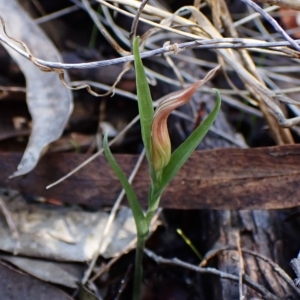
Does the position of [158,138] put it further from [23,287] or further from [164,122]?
[23,287]

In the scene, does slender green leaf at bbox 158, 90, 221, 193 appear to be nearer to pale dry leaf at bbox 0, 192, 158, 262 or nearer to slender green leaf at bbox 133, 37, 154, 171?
slender green leaf at bbox 133, 37, 154, 171

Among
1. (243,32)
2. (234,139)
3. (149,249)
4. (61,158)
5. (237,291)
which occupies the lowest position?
(237,291)

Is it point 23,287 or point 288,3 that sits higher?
point 288,3

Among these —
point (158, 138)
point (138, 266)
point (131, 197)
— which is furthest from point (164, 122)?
point (138, 266)

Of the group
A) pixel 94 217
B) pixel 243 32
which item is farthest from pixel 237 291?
pixel 243 32

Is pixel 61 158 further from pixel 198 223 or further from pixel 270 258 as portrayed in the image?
pixel 270 258

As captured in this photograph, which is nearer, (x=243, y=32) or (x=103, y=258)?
(x=103, y=258)

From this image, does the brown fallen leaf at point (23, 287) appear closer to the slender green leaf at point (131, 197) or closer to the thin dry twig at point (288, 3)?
the slender green leaf at point (131, 197)
